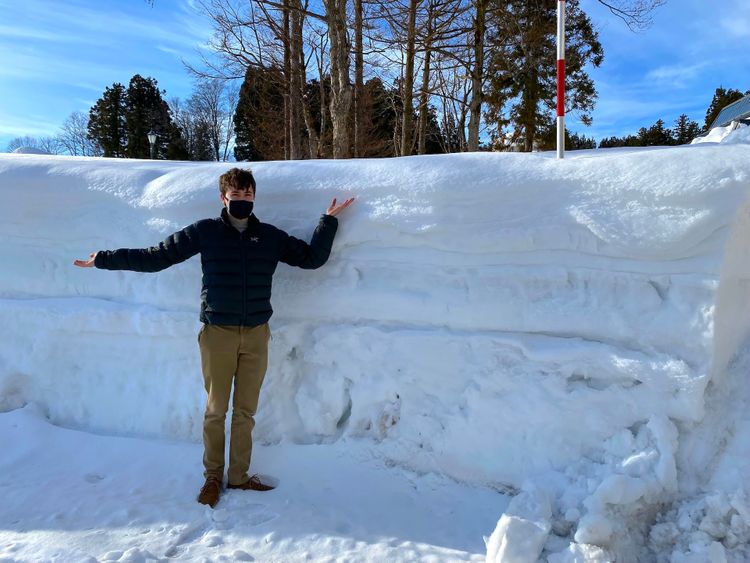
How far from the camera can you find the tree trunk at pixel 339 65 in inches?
365

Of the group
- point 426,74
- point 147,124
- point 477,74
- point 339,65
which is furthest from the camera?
point 147,124

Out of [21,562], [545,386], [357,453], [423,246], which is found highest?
[423,246]

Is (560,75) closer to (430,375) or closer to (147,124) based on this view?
(430,375)

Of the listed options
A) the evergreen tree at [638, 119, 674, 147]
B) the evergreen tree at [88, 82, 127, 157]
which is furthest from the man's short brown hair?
the evergreen tree at [88, 82, 127, 157]

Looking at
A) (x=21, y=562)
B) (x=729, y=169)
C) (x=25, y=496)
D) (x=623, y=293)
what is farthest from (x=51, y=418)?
(x=729, y=169)

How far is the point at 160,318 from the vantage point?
131 inches

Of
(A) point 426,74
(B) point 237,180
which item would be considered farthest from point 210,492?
(A) point 426,74

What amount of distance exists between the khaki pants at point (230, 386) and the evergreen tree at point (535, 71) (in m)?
13.3

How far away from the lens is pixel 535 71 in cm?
1628

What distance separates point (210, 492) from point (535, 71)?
54.5 ft

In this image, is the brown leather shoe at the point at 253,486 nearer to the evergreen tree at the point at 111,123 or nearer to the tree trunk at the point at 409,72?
the tree trunk at the point at 409,72

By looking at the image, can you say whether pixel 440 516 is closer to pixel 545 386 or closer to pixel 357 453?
pixel 357 453

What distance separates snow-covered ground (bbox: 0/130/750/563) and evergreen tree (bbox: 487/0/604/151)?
12.6 m

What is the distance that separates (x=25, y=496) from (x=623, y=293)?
3286 millimetres
